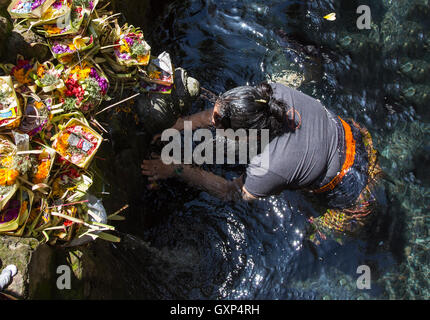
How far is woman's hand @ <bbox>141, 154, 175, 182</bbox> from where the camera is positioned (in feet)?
10.8

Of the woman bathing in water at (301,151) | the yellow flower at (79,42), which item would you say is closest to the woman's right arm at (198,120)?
the woman bathing in water at (301,151)

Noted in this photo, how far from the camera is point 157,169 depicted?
3297mm

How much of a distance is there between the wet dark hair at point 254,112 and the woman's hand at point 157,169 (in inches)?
38.8

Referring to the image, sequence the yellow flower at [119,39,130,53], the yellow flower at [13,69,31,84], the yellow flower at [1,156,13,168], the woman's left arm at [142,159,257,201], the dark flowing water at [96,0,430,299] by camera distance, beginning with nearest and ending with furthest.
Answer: the yellow flower at [1,156,13,168] → the yellow flower at [13,69,31,84] → the yellow flower at [119,39,130,53] → the woman's left arm at [142,159,257,201] → the dark flowing water at [96,0,430,299]

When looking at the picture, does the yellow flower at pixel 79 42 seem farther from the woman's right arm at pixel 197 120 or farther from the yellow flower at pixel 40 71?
the woman's right arm at pixel 197 120

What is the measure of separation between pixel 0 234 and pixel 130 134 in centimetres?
139

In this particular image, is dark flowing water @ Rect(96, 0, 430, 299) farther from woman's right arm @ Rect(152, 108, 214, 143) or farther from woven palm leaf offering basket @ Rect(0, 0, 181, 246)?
woven palm leaf offering basket @ Rect(0, 0, 181, 246)

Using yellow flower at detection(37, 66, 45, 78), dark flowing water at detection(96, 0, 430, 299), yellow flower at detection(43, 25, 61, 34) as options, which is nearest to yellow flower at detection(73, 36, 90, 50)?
yellow flower at detection(43, 25, 61, 34)

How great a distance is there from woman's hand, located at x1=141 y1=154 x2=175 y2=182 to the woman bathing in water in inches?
21.1

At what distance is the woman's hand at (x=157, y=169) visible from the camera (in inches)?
129

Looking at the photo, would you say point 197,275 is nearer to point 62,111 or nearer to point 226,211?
point 226,211

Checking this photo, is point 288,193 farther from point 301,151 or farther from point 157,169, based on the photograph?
point 157,169

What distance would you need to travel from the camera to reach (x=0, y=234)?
208cm
